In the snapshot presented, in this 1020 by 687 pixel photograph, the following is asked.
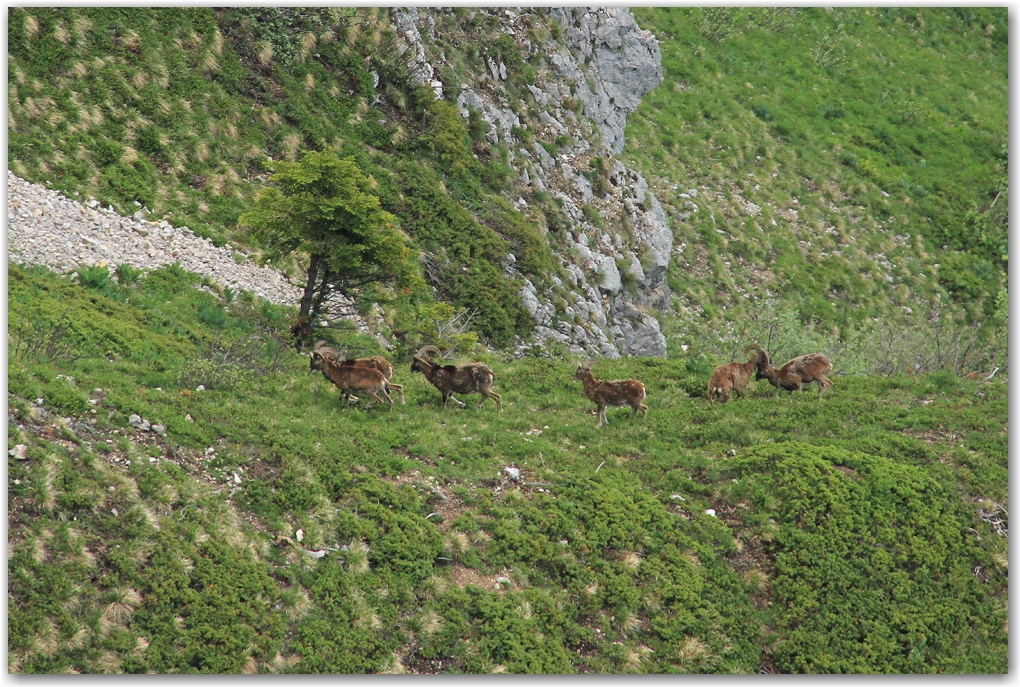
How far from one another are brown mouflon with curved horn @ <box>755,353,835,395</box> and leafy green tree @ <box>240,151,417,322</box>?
8988mm

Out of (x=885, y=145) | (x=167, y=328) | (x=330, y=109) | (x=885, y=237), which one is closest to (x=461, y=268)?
(x=330, y=109)

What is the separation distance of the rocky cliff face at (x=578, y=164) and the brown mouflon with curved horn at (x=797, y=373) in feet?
27.6

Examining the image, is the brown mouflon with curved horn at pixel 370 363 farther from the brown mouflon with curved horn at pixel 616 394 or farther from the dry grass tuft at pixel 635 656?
the dry grass tuft at pixel 635 656

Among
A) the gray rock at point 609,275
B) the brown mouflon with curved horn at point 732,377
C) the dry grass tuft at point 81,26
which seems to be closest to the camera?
the brown mouflon with curved horn at point 732,377

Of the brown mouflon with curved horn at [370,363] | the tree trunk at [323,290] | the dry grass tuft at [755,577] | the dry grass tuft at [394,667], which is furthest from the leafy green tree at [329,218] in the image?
the dry grass tuft at [394,667]

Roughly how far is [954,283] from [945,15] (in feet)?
99.2

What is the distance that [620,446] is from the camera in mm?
17453

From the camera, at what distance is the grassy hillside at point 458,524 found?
430 inches

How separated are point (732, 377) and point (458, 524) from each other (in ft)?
28.9

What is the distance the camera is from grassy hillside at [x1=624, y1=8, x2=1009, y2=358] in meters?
41.6

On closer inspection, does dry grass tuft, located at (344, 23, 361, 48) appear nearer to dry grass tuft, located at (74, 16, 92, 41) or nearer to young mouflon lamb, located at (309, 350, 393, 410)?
dry grass tuft, located at (74, 16, 92, 41)

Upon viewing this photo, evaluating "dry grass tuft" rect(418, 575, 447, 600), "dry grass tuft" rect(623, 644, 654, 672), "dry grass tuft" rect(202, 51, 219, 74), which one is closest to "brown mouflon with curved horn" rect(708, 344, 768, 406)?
"dry grass tuft" rect(623, 644, 654, 672)

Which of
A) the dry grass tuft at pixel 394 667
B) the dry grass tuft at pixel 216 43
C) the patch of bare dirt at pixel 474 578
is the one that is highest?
the dry grass tuft at pixel 216 43

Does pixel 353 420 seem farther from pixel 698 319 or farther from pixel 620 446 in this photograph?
pixel 698 319
